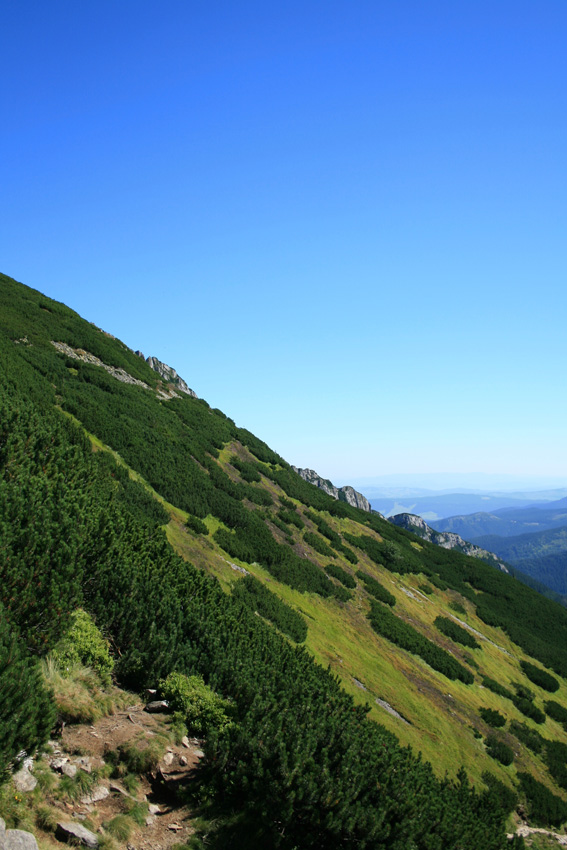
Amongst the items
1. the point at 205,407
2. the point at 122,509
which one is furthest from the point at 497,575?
the point at 122,509

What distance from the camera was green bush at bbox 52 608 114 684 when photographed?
951 centimetres

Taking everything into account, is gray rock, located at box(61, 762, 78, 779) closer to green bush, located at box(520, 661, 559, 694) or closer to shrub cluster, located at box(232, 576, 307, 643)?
shrub cluster, located at box(232, 576, 307, 643)

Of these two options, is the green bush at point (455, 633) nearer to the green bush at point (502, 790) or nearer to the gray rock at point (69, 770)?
the green bush at point (502, 790)

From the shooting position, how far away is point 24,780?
6.74m

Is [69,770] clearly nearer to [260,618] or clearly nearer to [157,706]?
[157,706]

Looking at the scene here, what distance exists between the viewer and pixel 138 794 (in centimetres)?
786

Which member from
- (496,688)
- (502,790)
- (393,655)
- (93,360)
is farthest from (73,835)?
(93,360)

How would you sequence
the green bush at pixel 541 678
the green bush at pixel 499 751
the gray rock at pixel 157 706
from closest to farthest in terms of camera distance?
the gray rock at pixel 157 706 < the green bush at pixel 499 751 < the green bush at pixel 541 678

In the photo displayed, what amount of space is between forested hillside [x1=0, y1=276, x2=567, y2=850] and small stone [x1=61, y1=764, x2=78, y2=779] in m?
1.21

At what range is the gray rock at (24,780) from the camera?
6629 mm

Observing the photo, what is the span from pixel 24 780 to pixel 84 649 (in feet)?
10.8

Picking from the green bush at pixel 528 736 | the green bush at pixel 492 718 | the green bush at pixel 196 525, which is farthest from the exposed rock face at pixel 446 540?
the green bush at pixel 196 525

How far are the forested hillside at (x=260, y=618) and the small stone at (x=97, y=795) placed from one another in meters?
1.50

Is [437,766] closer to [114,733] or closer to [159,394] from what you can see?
[114,733]
